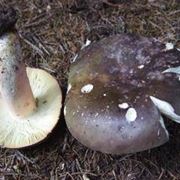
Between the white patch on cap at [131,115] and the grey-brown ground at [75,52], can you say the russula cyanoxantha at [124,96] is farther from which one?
the grey-brown ground at [75,52]

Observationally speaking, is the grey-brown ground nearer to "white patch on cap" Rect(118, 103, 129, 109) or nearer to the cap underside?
the cap underside

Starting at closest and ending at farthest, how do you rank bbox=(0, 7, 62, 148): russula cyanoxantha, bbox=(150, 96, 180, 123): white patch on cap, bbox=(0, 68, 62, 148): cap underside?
bbox=(150, 96, 180, 123): white patch on cap < bbox=(0, 7, 62, 148): russula cyanoxantha < bbox=(0, 68, 62, 148): cap underside

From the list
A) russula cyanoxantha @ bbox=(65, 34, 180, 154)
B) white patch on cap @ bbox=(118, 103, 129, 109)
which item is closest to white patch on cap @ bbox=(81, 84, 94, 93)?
russula cyanoxantha @ bbox=(65, 34, 180, 154)

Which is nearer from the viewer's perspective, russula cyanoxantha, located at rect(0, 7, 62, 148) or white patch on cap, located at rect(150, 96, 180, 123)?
white patch on cap, located at rect(150, 96, 180, 123)

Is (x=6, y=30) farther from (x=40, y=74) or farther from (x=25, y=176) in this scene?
(x=25, y=176)

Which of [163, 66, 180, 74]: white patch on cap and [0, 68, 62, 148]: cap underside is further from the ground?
[163, 66, 180, 74]: white patch on cap

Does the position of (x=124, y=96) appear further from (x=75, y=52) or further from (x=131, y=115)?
(x=75, y=52)
